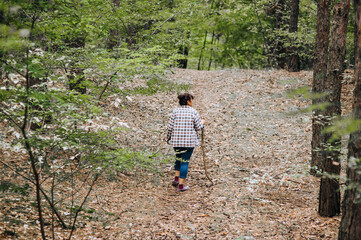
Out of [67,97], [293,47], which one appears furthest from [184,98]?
[293,47]

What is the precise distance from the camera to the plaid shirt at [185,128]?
245 inches

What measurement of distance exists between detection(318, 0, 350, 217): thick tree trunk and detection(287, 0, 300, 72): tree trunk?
29.1ft

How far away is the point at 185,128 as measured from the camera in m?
6.23

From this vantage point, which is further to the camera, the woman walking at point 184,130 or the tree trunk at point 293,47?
the tree trunk at point 293,47

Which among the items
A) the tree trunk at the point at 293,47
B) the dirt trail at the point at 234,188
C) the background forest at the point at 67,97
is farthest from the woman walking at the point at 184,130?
the tree trunk at the point at 293,47

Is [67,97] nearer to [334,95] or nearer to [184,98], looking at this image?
[184,98]

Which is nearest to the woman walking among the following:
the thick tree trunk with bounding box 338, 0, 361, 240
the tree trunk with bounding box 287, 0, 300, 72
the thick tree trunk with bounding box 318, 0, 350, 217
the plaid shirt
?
the plaid shirt

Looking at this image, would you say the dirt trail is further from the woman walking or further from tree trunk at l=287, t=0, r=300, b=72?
tree trunk at l=287, t=0, r=300, b=72

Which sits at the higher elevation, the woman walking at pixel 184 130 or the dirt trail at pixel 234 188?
the woman walking at pixel 184 130

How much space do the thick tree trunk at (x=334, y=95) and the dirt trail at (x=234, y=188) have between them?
261 mm

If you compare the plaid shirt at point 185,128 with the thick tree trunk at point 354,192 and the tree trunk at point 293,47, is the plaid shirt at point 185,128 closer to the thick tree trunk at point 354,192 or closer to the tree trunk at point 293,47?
the thick tree trunk at point 354,192

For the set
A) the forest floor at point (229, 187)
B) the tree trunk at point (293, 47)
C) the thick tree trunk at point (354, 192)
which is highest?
the tree trunk at point (293, 47)

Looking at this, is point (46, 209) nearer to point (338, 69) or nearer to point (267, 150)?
point (338, 69)

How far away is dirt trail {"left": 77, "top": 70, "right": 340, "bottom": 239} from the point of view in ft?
15.3
